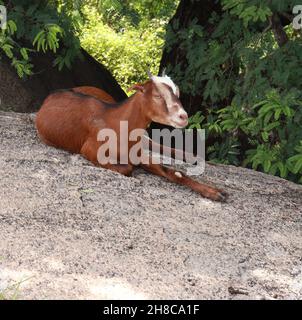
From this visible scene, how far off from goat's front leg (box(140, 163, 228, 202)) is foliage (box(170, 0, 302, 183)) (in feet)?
2.14

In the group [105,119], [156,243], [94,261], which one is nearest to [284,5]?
[105,119]

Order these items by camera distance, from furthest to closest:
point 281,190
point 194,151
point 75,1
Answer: point 194,151, point 75,1, point 281,190

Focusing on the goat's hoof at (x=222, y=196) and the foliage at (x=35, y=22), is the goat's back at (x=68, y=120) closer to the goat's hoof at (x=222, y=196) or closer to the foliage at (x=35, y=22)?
the foliage at (x=35, y=22)

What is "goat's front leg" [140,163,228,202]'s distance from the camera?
5.55 m

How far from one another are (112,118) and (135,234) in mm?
1492

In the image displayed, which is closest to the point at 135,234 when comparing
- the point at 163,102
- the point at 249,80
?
the point at 163,102

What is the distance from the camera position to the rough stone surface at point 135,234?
13.1ft

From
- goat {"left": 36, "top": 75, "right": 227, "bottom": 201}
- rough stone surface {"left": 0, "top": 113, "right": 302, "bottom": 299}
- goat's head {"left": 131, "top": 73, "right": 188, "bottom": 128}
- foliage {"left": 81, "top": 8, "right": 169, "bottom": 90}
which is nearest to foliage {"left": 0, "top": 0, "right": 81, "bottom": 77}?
goat {"left": 36, "top": 75, "right": 227, "bottom": 201}

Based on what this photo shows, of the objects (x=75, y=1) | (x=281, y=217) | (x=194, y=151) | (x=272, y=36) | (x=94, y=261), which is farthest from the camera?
(x=194, y=151)

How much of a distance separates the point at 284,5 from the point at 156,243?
2.71 metres

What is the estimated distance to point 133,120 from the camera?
18.9ft

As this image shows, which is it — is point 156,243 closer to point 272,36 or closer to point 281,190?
point 281,190

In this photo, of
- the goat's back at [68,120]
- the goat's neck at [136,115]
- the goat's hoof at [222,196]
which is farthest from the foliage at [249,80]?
the goat's back at [68,120]

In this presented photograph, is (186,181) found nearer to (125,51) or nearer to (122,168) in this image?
(122,168)
